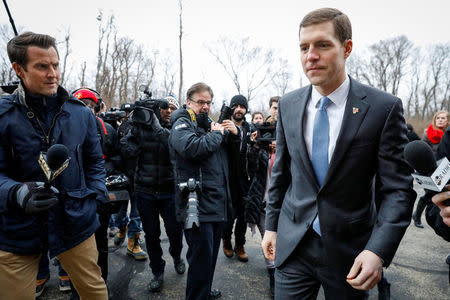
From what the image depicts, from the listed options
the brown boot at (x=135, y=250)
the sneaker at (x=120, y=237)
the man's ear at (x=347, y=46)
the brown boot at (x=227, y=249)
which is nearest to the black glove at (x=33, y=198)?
the man's ear at (x=347, y=46)

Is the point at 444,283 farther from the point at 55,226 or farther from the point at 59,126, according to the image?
the point at 59,126

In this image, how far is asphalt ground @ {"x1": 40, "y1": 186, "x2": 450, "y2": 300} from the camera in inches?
131

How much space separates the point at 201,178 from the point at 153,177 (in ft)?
3.51

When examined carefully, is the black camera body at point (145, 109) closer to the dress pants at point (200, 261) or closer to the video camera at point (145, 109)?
the video camera at point (145, 109)

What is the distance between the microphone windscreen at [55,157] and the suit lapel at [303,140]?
55.7 inches

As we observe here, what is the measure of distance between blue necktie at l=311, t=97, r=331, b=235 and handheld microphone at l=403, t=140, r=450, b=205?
0.51 m

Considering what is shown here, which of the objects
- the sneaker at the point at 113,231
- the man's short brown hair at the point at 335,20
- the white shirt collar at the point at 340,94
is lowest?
Answer: the sneaker at the point at 113,231

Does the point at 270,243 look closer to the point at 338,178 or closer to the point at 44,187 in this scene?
the point at 338,178

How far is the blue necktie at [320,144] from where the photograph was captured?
1.63 metres

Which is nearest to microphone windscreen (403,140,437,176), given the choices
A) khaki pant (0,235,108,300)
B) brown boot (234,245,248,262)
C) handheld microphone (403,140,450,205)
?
handheld microphone (403,140,450,205)

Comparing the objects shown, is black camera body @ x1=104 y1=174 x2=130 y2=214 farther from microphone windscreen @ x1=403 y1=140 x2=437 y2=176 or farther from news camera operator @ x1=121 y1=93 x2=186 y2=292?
microphone windscreen @ x1=403 y1=140 x2=437 y2=176

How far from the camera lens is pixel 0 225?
6.17 feet

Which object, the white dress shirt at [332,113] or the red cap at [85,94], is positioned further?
the red cap at [85,94]

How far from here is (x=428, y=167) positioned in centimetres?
109
